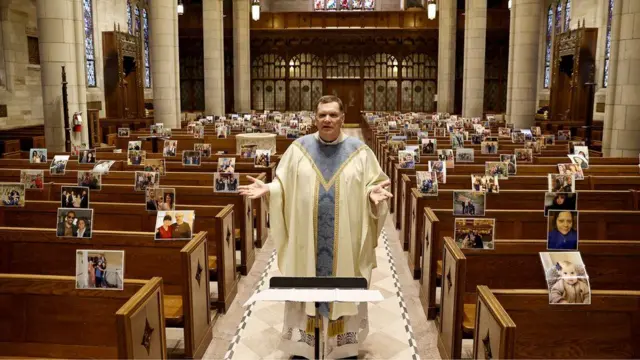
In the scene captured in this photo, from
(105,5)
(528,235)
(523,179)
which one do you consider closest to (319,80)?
(105,5)

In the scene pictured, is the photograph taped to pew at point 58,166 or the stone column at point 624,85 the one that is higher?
the stone column at point 624,85

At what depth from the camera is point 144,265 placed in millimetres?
5102

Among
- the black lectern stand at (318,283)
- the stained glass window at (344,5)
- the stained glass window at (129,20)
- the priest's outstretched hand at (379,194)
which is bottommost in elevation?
the black lectern stand at (318,283)

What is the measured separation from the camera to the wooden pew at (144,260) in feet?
16.0

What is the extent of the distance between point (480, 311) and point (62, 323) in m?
2.84

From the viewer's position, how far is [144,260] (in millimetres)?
5094

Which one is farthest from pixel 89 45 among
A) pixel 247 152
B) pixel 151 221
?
pixel 151 221

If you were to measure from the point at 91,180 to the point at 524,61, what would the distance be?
597 inches

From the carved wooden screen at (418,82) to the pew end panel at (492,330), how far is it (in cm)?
2901

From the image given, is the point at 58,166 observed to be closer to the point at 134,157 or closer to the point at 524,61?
the point at 134,157

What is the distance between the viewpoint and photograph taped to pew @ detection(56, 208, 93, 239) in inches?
197

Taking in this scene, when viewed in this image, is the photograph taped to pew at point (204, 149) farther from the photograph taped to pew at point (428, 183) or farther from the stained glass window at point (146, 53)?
the stained glass window at point (146, 53)

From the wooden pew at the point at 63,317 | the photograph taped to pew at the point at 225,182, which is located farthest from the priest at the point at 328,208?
the photograph taped to pew at the point at 225,182

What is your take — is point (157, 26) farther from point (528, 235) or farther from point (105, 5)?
point (528, 235)
